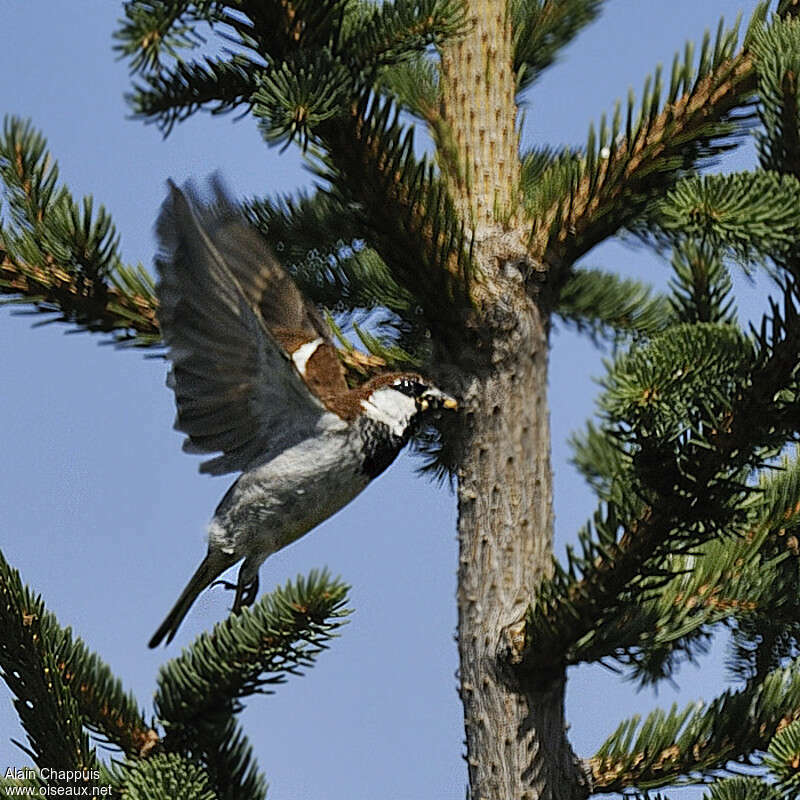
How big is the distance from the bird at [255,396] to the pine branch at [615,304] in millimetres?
688

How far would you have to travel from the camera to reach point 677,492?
1747 millimetres

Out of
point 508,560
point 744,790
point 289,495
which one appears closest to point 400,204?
point 508,560

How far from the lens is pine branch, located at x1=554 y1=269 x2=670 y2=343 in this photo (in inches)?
121

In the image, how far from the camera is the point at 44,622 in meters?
1.84

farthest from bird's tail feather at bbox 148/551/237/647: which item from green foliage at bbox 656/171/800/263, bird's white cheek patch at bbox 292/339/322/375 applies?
green foliage at bbox 656/171/800/263

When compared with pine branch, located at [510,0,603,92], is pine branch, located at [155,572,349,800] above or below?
below

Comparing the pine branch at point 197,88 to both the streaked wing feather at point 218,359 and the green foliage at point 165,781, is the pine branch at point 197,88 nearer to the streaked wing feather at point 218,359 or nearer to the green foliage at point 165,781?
the streaked wing feather at point 218,359

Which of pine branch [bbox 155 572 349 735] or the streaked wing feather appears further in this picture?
the streaked wing feather

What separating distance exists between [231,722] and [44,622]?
32cm

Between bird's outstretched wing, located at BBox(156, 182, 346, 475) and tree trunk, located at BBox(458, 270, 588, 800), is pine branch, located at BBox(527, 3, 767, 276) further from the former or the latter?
bird's outstretched wing, located at BBox(156, 182, 346, 475)

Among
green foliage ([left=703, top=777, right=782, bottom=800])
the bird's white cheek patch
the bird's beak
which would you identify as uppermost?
the bird's white cheek patch

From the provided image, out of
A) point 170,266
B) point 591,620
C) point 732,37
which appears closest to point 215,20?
point 170,266

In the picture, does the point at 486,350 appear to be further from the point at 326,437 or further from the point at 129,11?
the point at 129,11

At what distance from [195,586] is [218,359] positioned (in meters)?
0.60
